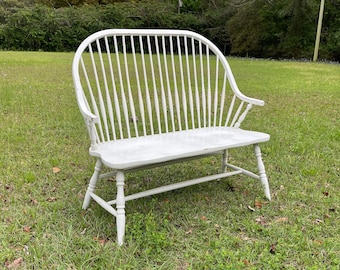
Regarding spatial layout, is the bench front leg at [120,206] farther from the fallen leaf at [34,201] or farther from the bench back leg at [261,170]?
the bench back leg at [261,170]

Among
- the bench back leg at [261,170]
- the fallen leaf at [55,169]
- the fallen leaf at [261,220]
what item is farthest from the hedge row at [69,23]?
the fallen leaf at [261,220]

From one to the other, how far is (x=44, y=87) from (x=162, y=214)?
509cm

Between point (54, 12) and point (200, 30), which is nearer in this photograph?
point (54, 12)

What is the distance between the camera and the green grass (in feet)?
6.19

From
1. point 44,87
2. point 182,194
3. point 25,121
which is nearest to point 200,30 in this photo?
point 44,87

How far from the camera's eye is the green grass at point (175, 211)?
6.19 ft

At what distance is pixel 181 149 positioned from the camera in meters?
2.18

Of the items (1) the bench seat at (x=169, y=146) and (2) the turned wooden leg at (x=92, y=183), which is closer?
(1) the bench seat at (x=169, y=146)

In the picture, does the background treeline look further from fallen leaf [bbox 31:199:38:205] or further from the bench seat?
the bench seat

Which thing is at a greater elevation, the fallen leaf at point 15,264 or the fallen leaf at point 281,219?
the fallen leaf at point 15,264

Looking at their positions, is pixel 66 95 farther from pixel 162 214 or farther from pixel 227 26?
pixel 227 26

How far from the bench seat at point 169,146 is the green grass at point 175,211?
17.1 inches

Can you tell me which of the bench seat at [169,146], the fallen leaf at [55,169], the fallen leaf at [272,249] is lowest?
the fallen leaf at [272,249]

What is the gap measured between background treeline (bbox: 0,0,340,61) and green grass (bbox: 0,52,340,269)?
15.0m
